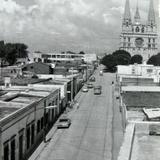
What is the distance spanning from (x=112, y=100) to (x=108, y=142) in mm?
35525

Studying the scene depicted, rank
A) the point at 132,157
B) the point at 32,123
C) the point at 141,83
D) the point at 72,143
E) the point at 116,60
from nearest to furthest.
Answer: the point at 132,157
the point at 32,123
the point at 72,143
the point at 141,83
the point at 116,60

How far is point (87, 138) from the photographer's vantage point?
1448 inches

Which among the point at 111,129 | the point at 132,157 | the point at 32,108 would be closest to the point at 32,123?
the point at 32,108

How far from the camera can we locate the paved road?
30.5m

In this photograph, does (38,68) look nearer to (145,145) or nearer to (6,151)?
(6,151)

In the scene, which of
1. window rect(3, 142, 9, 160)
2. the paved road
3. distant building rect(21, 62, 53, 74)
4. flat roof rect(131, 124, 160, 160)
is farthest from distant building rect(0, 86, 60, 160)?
distant building rect(21, 62, 53, 74)

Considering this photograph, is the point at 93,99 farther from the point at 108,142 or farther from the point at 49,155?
the point at 49,155

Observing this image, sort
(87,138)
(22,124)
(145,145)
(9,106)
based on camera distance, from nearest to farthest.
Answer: (145,145)
(22,124)
(9,106)
(87,138)

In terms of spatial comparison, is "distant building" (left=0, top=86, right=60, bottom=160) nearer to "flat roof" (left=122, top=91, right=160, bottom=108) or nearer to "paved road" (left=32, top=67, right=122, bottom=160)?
"paved road" (left=32, top=67, right=122, bottom=160)

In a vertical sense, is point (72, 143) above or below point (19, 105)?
below

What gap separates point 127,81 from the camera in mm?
72938

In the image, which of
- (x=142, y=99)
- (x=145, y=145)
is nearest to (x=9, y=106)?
(x=145, y=145)

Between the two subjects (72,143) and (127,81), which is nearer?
(72,143)

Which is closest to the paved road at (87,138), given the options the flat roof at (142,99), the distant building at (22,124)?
the distant building at (22,124)
